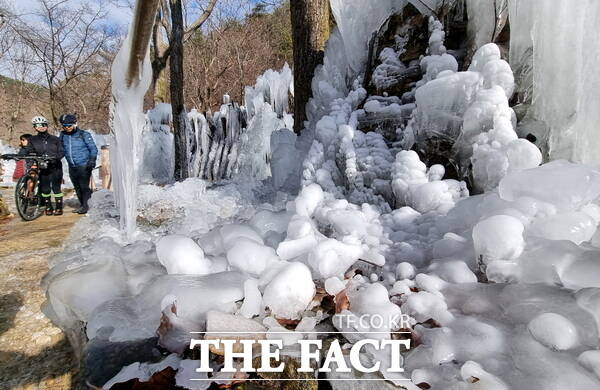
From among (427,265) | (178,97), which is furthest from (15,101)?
(427,265)

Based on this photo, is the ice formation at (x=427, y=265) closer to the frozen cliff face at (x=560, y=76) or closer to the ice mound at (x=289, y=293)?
the ice mound at (x=289, y=293)

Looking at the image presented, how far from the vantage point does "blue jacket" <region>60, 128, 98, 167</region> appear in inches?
191

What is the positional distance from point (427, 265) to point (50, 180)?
603cm

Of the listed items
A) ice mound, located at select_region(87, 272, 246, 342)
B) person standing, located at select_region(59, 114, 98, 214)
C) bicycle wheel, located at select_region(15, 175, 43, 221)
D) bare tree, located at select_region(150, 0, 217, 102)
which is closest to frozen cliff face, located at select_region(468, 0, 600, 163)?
ice mound, located at select_region(87, 272, 246, 342)

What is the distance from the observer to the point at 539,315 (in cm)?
87

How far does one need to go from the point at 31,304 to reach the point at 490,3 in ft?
11.9

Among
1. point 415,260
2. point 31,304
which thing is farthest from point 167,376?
point 31,304

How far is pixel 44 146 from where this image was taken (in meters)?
5.03

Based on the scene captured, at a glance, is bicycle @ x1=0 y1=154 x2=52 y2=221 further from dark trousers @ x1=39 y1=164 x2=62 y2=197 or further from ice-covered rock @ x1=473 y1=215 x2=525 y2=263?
ice-covered rock @ x1=473 y1=215 x2=525 y2=263

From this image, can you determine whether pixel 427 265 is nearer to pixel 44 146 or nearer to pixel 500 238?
pixel 500 238

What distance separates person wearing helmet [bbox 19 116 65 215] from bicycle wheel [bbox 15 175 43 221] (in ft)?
0.32

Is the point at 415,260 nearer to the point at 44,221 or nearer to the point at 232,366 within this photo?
the point at 232,366

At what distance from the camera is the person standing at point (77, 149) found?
482 centimetres

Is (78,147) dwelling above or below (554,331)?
above
